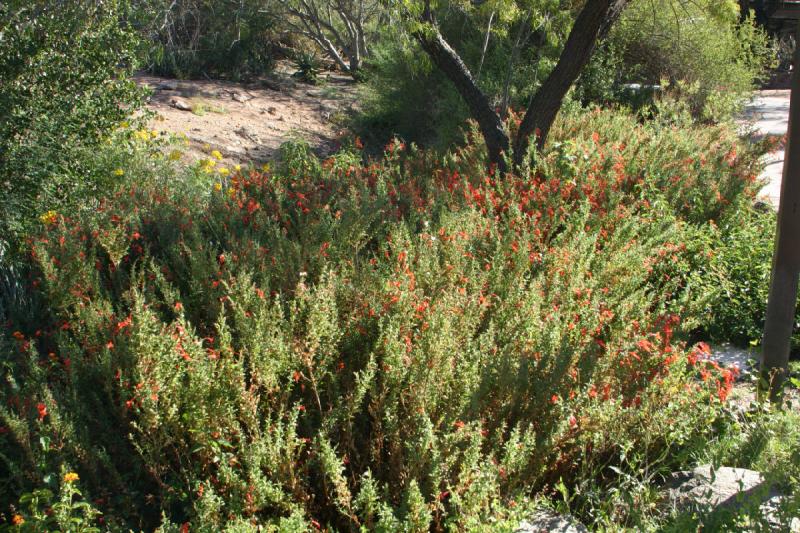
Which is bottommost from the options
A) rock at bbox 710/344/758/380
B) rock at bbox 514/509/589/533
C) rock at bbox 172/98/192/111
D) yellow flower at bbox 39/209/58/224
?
rock at bbox 710/344/758/380

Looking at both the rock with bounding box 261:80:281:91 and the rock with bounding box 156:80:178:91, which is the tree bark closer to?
the rock with bounding box 156:80:178:91

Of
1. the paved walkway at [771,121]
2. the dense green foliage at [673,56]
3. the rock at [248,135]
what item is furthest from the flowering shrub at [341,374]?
the rock at [248,135]

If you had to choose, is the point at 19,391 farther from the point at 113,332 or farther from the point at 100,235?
the point at 100,235

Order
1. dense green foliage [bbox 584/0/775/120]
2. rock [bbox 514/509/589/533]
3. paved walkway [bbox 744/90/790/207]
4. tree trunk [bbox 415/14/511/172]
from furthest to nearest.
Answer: dense green foliage [bbox 584/0/775/120] → paved walkway [bbox 744/90/790/207] → tree trunk [bbox 415/14/511/172] → rock [bbox 514/509/589/533]

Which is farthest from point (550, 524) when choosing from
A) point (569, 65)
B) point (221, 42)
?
point (221, 42)

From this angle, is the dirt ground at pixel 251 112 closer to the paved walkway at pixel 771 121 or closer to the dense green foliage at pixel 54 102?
the dense green foliage at pixel 54 102

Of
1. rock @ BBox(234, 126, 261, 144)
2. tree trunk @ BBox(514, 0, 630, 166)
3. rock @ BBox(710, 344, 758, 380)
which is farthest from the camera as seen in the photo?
rock @ BBox(234, 126, 261, 144)

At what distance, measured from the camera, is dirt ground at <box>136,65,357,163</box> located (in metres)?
11.3

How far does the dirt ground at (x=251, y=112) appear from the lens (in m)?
11.3

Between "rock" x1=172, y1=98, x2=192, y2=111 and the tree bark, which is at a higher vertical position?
Result: the tree bark

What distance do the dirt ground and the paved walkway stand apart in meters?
6.48

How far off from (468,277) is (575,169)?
267cm

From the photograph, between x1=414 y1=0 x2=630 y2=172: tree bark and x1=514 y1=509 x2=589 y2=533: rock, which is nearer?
x1=514 y1=509 x2=589 y2=533: rock

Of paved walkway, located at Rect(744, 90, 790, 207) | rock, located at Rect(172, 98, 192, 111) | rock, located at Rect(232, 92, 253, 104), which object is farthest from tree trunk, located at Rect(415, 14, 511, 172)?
rock, located at Rect(232, 92, 253, 104)
